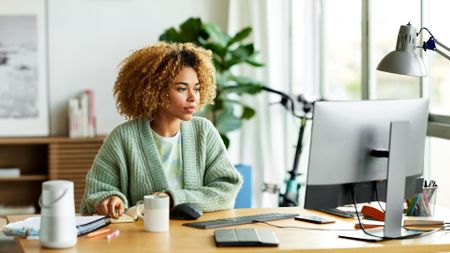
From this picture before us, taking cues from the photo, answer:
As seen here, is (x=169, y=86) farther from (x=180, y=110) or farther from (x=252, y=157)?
(x=252, y=157)

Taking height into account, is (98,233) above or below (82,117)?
below

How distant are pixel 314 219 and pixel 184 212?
458 millimetres

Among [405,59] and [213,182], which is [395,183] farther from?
[213,182]

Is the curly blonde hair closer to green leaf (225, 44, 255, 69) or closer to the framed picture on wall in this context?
green leaf (225, 44, 255, 69)

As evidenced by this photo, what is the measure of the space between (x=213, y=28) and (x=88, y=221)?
2.92m

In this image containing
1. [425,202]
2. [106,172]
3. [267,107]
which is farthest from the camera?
[267,107]

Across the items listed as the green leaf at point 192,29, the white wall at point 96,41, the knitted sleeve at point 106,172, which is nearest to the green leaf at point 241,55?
the green leaf at point 192,29

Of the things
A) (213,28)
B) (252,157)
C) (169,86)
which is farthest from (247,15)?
(169,86)

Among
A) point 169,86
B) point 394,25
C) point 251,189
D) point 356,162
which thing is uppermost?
point 394,25

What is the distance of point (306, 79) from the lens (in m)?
5.72

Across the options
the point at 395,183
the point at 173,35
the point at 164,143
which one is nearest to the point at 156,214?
the point at 164,143

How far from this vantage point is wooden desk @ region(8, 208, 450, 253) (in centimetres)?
240

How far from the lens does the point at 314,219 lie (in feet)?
9.38

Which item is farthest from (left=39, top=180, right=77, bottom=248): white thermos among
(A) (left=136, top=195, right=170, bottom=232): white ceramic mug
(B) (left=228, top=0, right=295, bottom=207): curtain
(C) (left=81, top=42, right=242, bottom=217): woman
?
(B) (left=228, top=0, right=295, bottom=207): curtain
